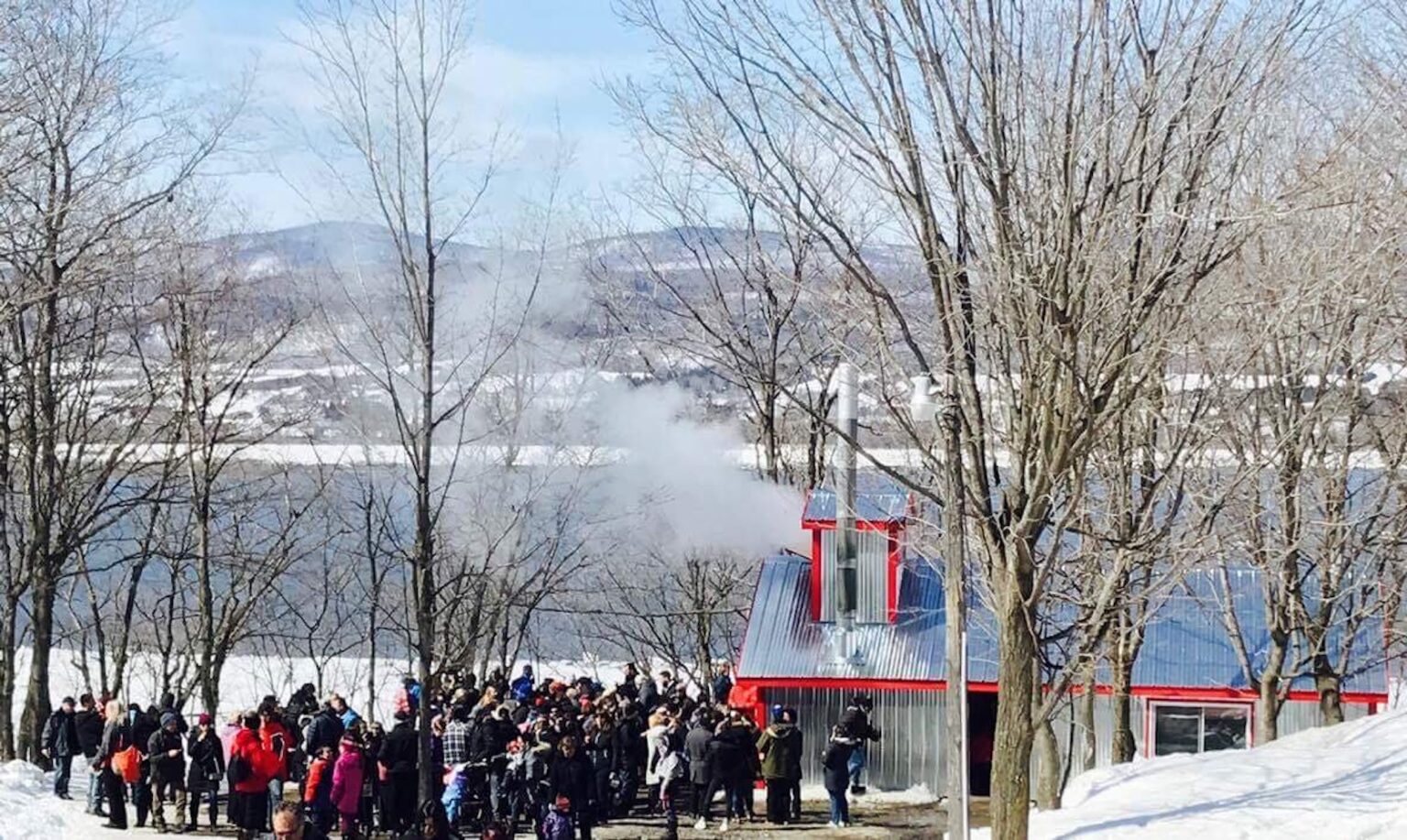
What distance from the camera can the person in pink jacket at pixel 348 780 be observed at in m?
15.9

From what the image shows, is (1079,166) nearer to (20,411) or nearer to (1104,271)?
(1104,271)

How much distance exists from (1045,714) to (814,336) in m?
16.8

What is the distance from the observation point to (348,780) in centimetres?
1595

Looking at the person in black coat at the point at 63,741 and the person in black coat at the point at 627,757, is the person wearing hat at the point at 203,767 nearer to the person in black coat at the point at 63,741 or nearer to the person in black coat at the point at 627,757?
the person in black coat at the point at 63,741

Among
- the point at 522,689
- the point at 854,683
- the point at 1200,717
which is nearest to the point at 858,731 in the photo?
the point at 854,683

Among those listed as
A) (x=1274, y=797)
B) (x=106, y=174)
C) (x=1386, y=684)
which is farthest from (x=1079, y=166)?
(x=1386, y=684)

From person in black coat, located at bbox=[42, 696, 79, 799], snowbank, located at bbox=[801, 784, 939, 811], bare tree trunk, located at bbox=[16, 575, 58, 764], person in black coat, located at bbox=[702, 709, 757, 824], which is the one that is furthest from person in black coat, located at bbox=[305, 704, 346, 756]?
bare tree trunk, located at bbox=[16, 575, 58, 764]

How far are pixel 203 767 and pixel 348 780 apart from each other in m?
2.18

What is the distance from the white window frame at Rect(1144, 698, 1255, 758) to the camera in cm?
2166

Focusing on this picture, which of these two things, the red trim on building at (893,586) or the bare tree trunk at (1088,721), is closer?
the bare tree trunk at (1088,721)

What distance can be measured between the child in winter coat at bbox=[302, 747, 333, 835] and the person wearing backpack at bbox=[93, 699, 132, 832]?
94.1 inches

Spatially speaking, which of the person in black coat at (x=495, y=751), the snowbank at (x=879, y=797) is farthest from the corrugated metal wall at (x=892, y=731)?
the person in black coat at (x=495, y=751)

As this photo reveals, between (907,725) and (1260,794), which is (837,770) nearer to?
(907,725)

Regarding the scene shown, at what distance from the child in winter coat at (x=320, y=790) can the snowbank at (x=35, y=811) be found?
2.70 m
